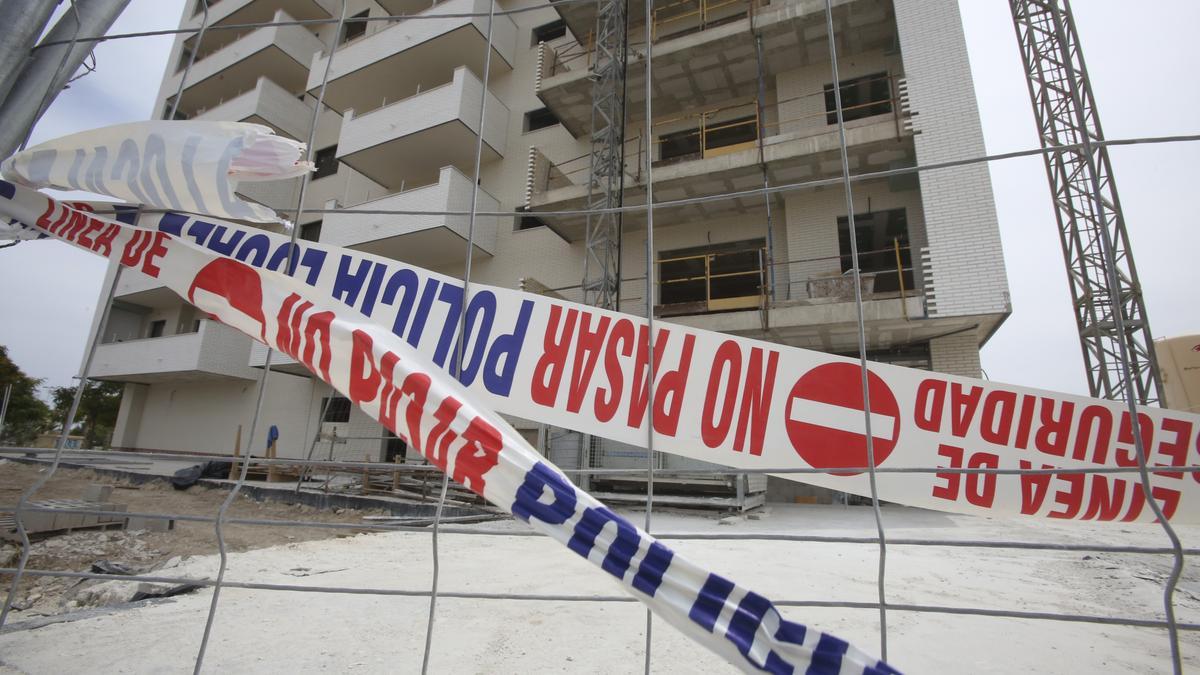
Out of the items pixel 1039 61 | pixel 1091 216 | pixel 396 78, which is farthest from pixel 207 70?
pixel 1091 216

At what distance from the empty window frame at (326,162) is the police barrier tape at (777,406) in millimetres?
18780

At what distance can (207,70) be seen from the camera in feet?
65.9

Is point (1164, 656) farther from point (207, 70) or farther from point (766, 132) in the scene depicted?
point (207, 70)

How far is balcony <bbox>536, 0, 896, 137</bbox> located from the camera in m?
11.1

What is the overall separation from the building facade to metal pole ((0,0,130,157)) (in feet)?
15.4

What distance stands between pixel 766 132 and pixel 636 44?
3769 millimetres

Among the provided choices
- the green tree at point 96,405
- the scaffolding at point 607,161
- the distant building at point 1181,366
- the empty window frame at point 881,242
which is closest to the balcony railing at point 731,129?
the scaffolding at point 607,161

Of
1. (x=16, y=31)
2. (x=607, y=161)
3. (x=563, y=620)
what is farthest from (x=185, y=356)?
(x=563, y=620)

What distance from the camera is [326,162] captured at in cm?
1861

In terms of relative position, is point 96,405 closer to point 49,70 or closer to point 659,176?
point 659,176

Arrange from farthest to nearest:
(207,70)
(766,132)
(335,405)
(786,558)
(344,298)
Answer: (207,70)
(335,405)
(766,132)
(786,558)
(344,298)

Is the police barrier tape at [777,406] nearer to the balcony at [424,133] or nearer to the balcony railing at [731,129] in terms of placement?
the balcony railing at [731,129]

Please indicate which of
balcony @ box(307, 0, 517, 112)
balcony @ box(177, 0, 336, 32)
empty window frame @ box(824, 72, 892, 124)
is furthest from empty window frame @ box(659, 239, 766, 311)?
balcony @ box(177, 0, 336, 32)

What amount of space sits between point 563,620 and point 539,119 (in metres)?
15.0
